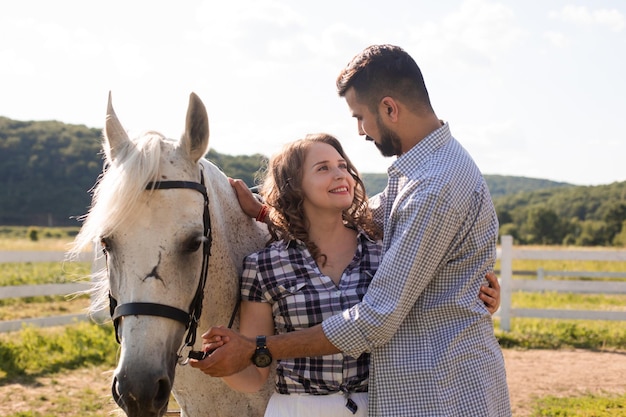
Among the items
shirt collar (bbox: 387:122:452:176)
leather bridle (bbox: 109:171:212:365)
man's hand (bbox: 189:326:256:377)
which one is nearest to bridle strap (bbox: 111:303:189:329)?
leather bridle (bbox: 109:171:212:365)

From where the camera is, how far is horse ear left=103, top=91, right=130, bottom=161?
7.71 feet

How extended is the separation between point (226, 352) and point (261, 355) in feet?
0.39

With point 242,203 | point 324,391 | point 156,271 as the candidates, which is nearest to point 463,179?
point 324,391

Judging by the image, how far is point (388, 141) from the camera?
7.41ft

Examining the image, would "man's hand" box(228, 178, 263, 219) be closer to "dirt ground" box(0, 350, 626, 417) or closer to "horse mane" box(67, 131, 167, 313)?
"horse mane" box(67, 131, 167, 313)

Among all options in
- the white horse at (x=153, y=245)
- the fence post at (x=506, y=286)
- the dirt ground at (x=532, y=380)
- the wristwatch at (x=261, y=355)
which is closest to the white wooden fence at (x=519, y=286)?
the fence post at (x=506, y=286)

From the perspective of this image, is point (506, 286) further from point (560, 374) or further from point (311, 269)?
point (311, 269)

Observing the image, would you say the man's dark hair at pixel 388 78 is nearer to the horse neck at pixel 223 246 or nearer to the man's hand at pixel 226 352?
the horse neck at pixel 223 246

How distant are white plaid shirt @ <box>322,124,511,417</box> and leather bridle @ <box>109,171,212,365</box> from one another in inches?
19.2

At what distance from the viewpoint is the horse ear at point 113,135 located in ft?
7.71

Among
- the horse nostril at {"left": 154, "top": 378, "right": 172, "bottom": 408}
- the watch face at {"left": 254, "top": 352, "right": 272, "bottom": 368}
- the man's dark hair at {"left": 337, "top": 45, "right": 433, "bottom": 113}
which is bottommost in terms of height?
the horse nostril at {"left": 154, "top": 378, "right": 172, "bottom": 408}

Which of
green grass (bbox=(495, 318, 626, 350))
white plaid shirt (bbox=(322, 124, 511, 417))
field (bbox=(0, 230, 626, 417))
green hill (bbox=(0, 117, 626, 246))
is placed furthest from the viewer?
green hill (bbox=(0, 117, 626, 246))

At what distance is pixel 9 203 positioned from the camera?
62.8m

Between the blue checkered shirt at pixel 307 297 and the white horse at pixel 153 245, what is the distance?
0.26 meters
